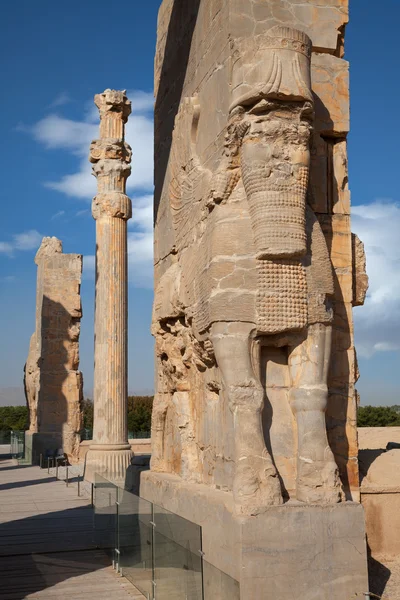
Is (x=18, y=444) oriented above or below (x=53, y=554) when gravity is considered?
above

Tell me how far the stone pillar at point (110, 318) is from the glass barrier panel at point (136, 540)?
5.68m

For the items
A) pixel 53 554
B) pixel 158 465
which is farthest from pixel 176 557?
pixel 53 554

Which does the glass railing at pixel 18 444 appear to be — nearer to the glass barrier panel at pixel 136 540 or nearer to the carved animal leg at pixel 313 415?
the glass barrier panel at pixel 136 540

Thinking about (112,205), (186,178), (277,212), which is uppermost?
(112,205)

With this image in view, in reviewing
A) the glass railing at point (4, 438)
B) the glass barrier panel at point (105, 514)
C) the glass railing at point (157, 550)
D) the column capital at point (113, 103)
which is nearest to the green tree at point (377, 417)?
the glass railing at point (4, 438)

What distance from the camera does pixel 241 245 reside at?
476cm

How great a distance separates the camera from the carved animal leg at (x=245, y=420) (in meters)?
4.34

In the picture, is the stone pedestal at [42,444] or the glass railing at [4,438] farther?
the glass railing at [4,438]

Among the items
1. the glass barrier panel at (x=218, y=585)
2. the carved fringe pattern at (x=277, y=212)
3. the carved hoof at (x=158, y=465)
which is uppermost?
the carved fringe pattern at (x=277, y=212)

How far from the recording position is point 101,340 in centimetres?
1199

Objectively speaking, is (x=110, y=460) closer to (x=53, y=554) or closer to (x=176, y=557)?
(x=53, y=554)

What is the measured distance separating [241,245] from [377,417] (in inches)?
865

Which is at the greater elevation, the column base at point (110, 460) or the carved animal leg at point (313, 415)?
the carved animal leg at point (313, 415)

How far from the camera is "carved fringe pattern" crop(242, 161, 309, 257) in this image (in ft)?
15.1
